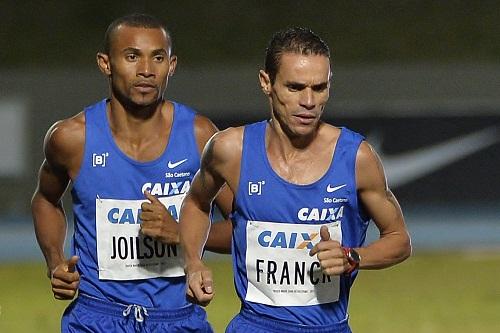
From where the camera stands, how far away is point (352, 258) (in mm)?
5027

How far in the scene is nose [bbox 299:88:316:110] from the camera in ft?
16.7

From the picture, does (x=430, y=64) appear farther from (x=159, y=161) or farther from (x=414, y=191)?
(x=159, y=161)

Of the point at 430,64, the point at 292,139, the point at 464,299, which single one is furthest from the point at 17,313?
the point at 430,64

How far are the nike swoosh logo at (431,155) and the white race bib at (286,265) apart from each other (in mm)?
10738

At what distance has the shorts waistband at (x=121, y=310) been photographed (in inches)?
233

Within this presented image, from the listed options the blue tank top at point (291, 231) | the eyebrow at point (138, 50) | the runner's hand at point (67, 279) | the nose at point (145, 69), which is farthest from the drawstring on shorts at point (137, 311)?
the eyebrow at point (138, 50)

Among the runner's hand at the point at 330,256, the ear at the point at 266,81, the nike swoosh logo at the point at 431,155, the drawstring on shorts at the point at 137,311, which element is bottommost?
the drawstring on shorts at the point at 137,311

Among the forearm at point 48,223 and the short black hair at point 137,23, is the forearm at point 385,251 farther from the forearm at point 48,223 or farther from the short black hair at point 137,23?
the forearm at point 48,223

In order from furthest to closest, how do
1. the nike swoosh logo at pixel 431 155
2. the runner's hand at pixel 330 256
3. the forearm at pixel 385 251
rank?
the nike swoosh logo at pixel 431 155 → the forearm at pixel 385 251 → the runner's hand at pixel 330 256

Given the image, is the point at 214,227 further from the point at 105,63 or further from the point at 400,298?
the point at 400,298

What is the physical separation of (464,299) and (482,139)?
5177 millimetres

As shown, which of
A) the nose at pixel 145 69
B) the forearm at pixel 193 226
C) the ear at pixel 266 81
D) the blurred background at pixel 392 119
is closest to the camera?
the ear at pixel 266 81

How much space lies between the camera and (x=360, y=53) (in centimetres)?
1831

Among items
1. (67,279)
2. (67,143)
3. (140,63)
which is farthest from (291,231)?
(67,143)
